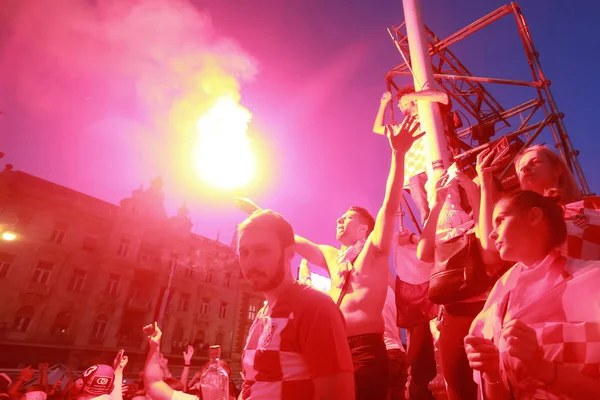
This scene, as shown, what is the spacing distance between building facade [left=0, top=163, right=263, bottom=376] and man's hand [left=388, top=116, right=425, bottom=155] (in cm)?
3348

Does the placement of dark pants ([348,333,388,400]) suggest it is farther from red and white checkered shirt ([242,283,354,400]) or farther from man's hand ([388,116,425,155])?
man's hand ([388,116,425,155])

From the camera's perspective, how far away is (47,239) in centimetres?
2984

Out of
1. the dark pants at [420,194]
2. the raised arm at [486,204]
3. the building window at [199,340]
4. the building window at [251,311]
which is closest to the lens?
the raised arm at [486,204]

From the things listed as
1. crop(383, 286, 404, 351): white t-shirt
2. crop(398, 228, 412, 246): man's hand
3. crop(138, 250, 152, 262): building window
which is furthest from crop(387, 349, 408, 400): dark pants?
crop(138, 250, 152, 262): building window

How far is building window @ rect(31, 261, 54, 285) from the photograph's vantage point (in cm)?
2838

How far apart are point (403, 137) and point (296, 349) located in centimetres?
204

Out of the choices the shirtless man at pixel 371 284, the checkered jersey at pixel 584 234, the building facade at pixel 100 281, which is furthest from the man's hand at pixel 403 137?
the building facade at pixel 100 281

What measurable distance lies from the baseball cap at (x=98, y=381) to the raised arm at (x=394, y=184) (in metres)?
4.06

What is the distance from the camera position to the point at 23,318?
26812mm

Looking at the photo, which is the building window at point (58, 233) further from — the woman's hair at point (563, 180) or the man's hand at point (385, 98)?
the woman's hair at point (563, 180)

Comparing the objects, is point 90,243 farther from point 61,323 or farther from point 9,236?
point 61,323

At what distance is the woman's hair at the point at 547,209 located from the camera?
5.22ft

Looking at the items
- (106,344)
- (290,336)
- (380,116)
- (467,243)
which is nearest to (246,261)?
(290,336)

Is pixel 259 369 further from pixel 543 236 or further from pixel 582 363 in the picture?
pixel 543 236
